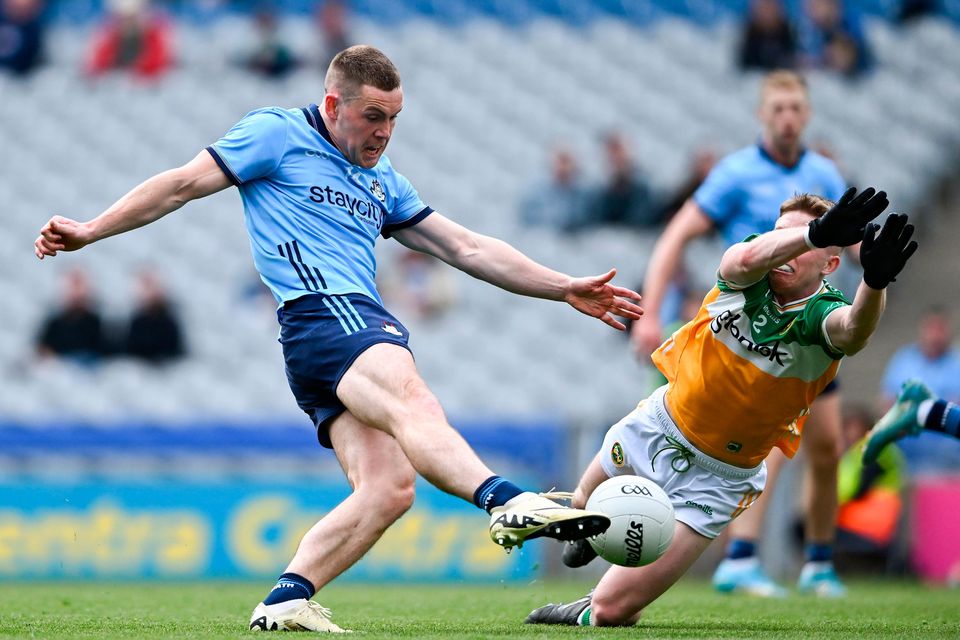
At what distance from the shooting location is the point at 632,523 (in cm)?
507

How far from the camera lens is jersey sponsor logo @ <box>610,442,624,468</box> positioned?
6.04m

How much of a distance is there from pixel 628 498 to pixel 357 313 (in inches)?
48.2

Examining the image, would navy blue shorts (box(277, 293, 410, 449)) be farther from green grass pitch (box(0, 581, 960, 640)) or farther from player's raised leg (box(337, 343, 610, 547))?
green grass pitch (box(0, 581, 960, 640))

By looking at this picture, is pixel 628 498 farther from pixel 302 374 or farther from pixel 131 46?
pixel 131 46

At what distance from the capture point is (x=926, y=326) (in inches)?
454

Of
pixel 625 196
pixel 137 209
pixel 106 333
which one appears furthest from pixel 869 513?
pixel 106 333

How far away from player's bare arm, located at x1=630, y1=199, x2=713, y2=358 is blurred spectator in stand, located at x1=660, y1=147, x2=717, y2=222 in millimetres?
4912

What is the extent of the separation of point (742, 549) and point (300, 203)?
12.5 ft

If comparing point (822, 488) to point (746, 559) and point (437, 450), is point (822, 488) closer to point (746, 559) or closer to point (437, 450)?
point (746, 559)

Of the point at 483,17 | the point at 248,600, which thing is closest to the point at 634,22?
the point at 483,17

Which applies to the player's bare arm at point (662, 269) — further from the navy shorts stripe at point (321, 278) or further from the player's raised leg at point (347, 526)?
the navy shorts stripe at point (321, 278)

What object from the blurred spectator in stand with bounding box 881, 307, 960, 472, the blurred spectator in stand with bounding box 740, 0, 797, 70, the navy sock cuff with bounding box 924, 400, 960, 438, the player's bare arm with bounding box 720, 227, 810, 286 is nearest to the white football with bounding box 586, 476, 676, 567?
the player's bare arm with bounding box 720, 227, 810, 286

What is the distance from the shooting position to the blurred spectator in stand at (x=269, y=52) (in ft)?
56.3

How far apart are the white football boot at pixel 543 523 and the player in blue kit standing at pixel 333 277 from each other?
1.80ft
